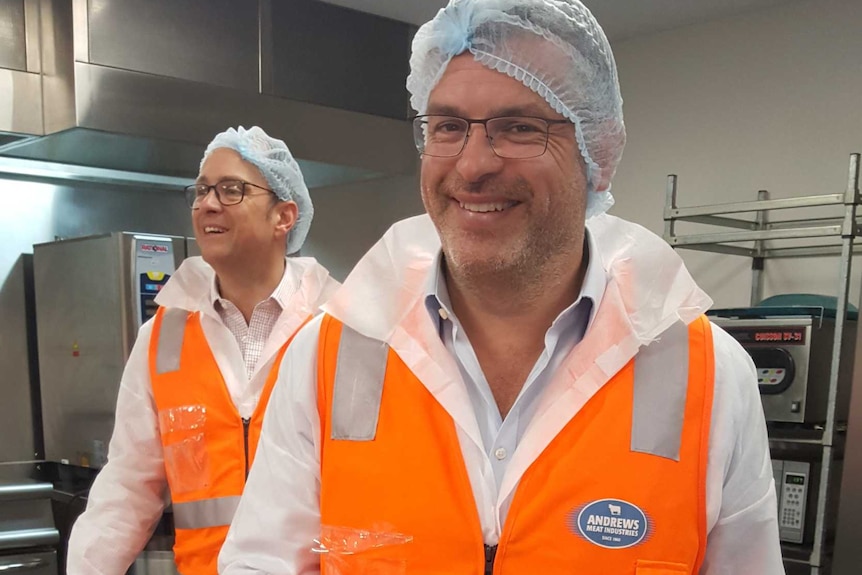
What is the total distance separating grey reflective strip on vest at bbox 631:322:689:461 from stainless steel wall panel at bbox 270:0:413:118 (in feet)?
7.41

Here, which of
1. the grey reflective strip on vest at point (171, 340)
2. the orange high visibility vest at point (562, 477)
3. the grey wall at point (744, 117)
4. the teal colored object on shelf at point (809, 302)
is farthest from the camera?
the grey wall at point (744, 117)

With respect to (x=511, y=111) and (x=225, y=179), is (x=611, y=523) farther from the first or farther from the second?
(x=225, y=179)

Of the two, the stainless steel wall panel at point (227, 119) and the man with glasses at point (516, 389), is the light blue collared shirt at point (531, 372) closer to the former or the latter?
the man with glasses at point (516, 389)

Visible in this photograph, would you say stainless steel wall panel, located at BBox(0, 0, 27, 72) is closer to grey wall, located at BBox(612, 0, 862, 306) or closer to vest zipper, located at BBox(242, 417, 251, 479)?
vest zipper, located at BBox(242, 417, 251, 479)

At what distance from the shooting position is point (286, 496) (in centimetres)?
108

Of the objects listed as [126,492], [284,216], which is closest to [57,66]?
[284,216]

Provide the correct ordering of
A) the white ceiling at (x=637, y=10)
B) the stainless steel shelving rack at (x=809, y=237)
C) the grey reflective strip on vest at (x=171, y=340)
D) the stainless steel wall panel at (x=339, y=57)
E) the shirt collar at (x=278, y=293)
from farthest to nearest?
the stainless steel wall panel at (x=339, y=57) < the white ceiling at (x=637, y=10) < the stainless steel shelving rack at (x=809, y=237) < the shirt collar at (x=278, y=293) < the grey reflective strip on vest at (x=171, y=340)

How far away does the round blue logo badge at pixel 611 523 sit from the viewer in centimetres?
96

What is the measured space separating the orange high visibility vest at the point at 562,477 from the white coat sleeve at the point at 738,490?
0.02 metres

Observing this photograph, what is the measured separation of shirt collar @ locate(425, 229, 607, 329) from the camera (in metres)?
1.09

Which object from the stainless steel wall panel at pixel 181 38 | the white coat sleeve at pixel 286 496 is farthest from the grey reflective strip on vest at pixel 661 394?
the stainless steel wall panel at pixel 181 38

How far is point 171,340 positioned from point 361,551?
3.09 ft

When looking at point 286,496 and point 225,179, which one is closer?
point 286,496

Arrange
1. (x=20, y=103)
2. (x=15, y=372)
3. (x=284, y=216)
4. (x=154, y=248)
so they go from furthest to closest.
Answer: (x=15, y=372)
(x=154, y=248)
(x=20, y=103)
(x=284, y=216)
